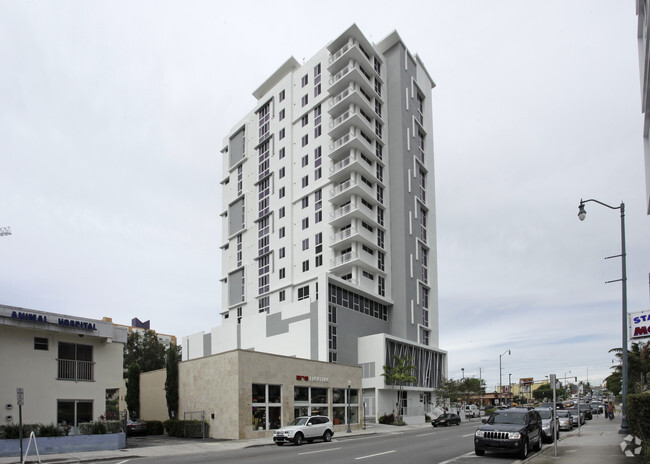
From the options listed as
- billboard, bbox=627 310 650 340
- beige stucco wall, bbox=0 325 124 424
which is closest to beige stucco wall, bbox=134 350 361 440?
beige stucco wall, bbox=0 325 124 424

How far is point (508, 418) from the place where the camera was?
2100cm

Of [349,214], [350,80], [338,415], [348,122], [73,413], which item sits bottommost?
[338,415]

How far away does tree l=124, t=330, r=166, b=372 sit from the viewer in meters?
78.5

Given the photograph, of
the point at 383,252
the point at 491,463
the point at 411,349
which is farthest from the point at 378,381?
the point at 491,463

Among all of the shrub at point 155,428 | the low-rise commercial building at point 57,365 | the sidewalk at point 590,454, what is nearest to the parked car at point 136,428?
the shrub at point 155,428

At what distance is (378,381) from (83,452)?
125 ft

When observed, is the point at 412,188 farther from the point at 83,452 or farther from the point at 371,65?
the point at 83,452

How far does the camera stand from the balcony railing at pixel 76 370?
1115 inches

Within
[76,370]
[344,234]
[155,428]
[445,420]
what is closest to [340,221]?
[344,234]

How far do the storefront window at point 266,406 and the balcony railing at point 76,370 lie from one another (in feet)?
35.1

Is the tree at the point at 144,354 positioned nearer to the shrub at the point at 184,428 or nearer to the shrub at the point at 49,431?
the shrub at the point at 184,428

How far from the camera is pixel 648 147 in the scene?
18.2 m

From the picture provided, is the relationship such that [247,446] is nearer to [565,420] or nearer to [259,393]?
[259,393]

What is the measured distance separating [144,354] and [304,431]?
55584 mm
